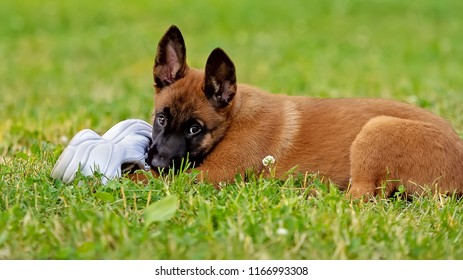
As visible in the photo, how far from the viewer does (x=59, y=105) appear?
9258 millimetres

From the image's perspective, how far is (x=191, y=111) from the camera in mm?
5332

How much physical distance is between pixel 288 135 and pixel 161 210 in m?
1.56

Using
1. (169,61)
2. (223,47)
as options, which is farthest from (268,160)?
(223,47)

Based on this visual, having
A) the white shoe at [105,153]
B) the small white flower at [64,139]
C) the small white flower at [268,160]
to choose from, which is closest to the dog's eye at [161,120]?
the white shoe at [105,153]

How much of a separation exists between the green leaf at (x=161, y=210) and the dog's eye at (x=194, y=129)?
108cm

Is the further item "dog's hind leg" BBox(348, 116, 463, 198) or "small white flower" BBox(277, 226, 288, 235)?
"dog's hind leg" BBox(348, 116, 463, 198)

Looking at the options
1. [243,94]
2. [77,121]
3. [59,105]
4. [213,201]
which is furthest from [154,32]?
[213,201]

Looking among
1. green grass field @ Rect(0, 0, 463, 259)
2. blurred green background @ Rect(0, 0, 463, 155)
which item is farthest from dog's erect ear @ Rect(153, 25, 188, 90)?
blurred green background @ Rect(0, 0, 463, 155)

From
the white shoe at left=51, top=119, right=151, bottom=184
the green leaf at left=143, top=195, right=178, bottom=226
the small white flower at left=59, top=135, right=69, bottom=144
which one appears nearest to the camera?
the green leaf at left=143, top=195, right=178, bottom=226

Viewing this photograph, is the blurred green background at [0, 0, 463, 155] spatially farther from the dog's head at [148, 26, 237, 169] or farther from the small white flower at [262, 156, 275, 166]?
the small white flower at [262, 156, 275, 166]

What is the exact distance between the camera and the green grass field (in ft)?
13.3

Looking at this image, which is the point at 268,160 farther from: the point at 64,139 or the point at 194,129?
the point at 64,139

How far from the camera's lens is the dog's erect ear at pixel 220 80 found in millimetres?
5281
